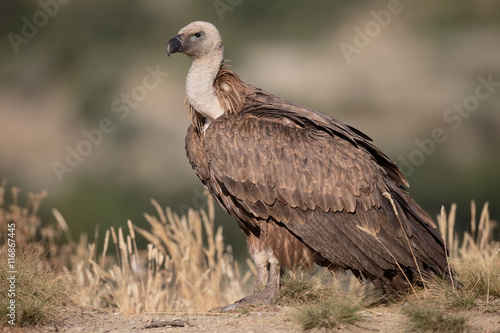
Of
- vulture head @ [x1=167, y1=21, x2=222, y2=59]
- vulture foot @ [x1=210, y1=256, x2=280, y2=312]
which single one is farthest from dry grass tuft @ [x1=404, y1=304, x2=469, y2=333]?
vulture head @ [x1=167, y1=21, x2=222, y2=59]

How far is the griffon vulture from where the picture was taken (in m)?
6.84

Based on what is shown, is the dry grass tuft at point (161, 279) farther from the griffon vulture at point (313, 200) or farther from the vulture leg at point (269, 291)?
the griffon vulture at point (313, 200)

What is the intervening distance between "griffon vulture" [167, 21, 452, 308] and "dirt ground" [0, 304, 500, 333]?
50 cm

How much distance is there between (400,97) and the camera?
28.3m

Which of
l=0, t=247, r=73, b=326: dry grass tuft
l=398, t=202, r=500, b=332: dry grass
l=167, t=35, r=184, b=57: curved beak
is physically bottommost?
l=398, t=202, r=500, b=332: dry grass

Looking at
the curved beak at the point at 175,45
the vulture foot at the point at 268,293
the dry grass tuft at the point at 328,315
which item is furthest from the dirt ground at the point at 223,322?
the curved beak at the point at 175,45

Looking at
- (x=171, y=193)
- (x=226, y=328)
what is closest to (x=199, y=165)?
(x=226, y=328)

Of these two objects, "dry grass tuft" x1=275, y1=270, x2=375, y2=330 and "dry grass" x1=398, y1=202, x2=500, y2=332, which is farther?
"dry grass tuft" x1=275, y1=270, x2=375, y2=330

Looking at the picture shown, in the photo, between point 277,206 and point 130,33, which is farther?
point 130,33

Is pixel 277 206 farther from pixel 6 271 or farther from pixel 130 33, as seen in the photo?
pixel 130 33

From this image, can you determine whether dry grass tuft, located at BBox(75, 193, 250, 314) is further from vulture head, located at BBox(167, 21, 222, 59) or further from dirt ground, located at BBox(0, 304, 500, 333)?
vulture head, located at BBox(167, 21, 222, 59)

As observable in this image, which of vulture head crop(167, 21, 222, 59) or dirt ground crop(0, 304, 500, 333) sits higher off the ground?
vulture head crop(167, 21, 222, 59)

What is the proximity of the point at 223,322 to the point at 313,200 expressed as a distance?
1.37 meters

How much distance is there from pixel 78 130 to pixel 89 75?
162 inches
